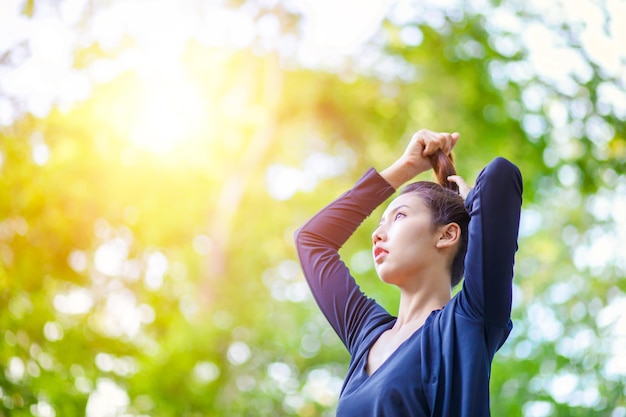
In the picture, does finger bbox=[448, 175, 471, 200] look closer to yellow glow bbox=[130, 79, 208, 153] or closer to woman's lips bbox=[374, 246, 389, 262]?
woman's lips bbox=[374, 246, 389, 262]

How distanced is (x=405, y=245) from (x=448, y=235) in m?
0.08

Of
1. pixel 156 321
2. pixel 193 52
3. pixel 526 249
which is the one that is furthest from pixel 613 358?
pixel 193 52

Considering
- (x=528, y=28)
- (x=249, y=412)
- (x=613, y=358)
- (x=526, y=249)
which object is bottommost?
(x=249, y=412)

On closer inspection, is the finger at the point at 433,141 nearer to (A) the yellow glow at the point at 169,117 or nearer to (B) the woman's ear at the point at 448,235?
(B) the woman's ear at the point at 448,235

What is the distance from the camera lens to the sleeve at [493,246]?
1082 mm

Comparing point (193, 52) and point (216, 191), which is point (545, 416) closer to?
point (216, 191)

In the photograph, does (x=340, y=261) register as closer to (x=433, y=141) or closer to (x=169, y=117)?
(x=433, y=141)

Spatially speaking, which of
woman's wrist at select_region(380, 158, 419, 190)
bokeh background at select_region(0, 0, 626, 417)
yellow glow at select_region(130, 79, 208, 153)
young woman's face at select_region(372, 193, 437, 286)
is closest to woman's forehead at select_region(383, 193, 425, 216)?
young woman's face at select_region(372, 193, 437, 286)

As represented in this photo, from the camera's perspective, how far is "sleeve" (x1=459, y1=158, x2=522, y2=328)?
1082 mm

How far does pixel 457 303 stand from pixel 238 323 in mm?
5166

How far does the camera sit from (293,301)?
6945mm

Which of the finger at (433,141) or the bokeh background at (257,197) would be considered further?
the bokeh background at (257,197)

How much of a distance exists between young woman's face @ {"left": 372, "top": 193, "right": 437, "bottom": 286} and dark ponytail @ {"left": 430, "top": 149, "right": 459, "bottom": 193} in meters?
0.11

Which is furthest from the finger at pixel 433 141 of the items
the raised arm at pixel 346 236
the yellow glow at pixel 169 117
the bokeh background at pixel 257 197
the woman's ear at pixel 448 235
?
the yellow glow at pixel 169 117
